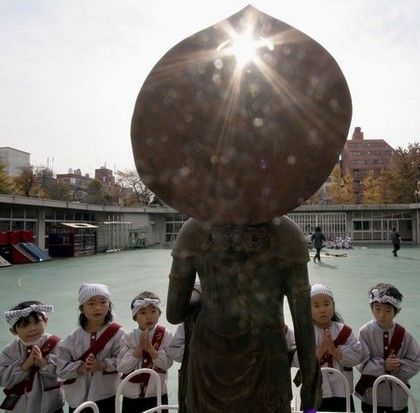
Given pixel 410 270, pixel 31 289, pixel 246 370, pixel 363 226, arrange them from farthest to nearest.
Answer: pixel 363 226 < pixel 410 270 < pixel 31 289 < pixel 246 370

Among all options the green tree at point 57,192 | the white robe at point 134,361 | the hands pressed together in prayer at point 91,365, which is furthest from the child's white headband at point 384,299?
the green tree at point 57,192

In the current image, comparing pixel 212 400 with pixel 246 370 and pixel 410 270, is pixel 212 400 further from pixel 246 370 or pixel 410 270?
pixel 410 270

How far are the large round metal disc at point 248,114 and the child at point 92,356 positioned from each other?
1917mm

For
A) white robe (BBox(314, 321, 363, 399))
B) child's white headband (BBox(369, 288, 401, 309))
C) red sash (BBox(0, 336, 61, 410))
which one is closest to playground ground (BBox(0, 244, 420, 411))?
white robe (BBox(314, 321, 363, 399))

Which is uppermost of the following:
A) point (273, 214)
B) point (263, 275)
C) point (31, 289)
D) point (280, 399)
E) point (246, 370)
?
point (273, 214)

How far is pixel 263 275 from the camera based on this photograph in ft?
4.99

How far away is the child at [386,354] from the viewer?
2.71 metres

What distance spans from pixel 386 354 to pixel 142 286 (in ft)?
27.7

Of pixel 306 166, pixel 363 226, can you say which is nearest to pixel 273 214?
pixel 306 166

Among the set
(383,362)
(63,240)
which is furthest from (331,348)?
(63,240)

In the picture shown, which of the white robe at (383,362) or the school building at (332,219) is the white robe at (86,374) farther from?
the school building at (332,219)

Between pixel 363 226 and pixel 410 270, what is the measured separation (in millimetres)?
17706

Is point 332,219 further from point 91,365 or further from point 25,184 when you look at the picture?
point 91,365

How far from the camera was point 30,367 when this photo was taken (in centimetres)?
272
